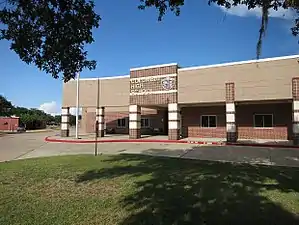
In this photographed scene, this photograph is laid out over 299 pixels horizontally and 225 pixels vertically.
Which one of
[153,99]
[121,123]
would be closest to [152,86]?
[153,99]

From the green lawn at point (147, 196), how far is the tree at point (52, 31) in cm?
309

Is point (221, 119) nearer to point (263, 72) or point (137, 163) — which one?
point (263, 72)

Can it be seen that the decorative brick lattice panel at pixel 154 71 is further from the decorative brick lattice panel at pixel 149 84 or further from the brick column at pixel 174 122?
the brick column at pixel 174 122

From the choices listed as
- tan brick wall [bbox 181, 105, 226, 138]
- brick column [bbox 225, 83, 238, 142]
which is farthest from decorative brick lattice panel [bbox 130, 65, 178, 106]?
brick column [bbox 225, 83, 238, 142]

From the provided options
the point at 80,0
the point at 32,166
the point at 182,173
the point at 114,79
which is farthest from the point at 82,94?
the point at 80,0

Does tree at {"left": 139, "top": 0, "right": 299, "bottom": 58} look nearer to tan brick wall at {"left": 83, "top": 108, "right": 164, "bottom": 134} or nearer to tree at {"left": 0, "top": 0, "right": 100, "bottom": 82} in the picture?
tree at {"left": 0, "top": 0, "right": 100, "bottom": 82}

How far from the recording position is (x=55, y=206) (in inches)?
261

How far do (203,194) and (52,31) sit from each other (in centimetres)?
520

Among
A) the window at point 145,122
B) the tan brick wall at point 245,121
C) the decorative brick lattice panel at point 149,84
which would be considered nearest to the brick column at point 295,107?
the tan brick wall at point 245,121

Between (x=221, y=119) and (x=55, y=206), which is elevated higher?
(x=221, y=119)

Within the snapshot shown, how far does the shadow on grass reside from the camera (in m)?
5.77

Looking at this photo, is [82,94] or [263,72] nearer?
[263,72]

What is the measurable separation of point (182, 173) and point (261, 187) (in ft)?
9.50

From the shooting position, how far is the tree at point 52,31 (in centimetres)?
671
